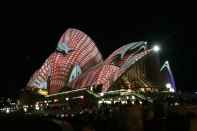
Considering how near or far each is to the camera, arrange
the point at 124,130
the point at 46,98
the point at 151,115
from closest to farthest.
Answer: the point at 124,130 < the point at 151,115 < the point at 46,98

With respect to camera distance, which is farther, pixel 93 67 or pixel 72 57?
pixel 93 67

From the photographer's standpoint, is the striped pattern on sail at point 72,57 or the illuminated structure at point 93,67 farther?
the striped pattern on sail at point 72,57

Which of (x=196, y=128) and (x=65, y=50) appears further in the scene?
(x=65, y=50)

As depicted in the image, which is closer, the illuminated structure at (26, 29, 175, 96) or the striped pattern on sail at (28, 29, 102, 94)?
the illuminated structure at (26, 29, 175, 96)

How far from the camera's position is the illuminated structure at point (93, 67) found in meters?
62.9

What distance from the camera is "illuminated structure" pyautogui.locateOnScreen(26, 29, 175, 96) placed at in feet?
206

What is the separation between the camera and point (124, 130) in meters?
11.7

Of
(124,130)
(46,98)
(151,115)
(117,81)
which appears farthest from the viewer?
(46,98)

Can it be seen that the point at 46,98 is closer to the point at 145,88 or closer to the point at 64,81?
the point at 64,81

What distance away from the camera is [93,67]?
65.4 m

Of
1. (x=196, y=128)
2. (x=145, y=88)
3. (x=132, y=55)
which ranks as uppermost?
(x=132, y=55)

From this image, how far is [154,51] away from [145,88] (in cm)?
531

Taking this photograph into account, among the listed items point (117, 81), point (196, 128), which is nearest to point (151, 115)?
point (196, 128)

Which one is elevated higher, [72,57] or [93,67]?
[72,57]
